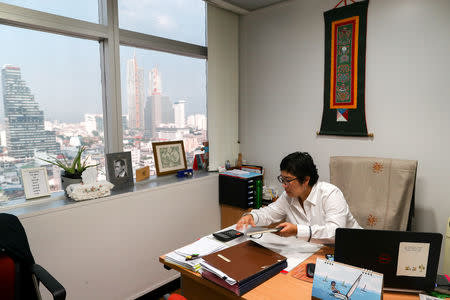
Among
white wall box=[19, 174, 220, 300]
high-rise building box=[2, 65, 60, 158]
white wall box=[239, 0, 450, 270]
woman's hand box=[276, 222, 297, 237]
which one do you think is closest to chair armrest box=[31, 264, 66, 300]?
white wall box=[19, 174, 220, 300]

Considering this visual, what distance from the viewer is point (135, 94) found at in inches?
107

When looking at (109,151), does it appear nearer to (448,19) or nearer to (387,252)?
(387,252)

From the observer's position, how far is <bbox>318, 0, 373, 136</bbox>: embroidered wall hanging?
2.52 meters

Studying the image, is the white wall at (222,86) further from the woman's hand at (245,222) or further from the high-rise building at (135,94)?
the woman's hand at (245,222)

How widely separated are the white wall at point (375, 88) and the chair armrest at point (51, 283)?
2225mm

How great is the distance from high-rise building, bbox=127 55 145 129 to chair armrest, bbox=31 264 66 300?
1422 mm

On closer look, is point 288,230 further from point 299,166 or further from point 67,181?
point 67,181

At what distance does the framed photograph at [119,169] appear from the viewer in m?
2.40

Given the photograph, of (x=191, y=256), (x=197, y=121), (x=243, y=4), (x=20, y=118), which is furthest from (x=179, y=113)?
(x=191, y=256)

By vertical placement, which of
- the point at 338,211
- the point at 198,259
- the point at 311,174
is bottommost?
the point at 198,259

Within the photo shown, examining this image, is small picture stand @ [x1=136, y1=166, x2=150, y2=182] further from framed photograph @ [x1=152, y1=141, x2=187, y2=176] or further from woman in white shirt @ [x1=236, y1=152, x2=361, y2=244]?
woman in white shirt @ [x1=236, y1=152, x2=361, y2=244]

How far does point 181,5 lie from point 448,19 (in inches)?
87.9

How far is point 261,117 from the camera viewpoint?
10.6 feet

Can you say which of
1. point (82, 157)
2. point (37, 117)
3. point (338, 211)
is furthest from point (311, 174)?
point (37, 117)
